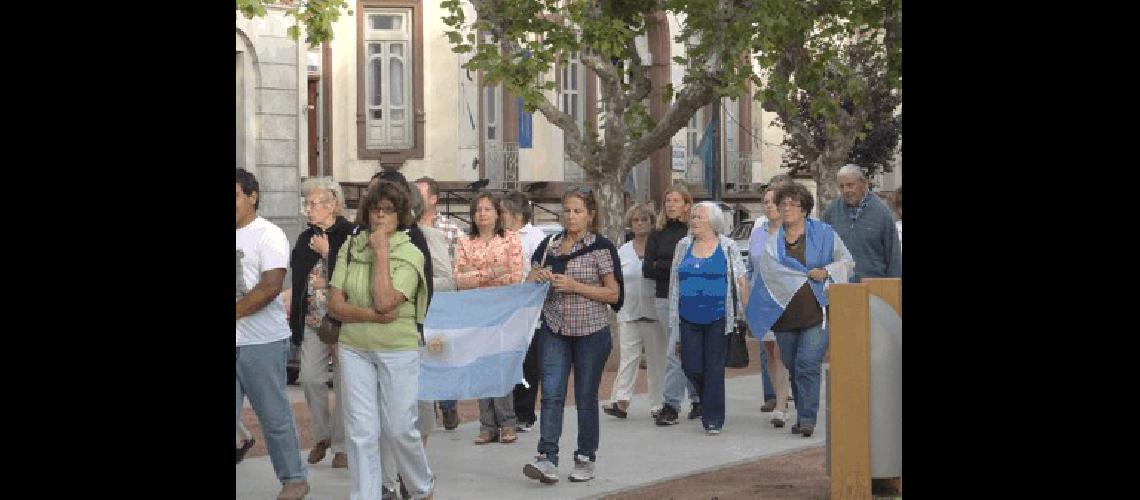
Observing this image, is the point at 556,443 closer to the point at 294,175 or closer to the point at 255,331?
the point at 255,331

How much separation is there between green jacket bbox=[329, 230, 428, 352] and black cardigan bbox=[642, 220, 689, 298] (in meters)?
5.00

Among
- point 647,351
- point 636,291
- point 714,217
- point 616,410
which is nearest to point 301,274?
point 714,217

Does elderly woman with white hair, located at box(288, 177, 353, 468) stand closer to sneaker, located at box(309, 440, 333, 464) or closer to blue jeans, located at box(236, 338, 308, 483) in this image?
sneaker, located at box(309, 440, 333, 464)

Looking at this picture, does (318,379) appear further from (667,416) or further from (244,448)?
(667,416)

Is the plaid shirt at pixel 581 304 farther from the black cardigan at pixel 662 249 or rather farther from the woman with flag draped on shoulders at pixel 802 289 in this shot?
the black cardigan at pixel 662 249

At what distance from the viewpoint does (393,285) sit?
8930 mm

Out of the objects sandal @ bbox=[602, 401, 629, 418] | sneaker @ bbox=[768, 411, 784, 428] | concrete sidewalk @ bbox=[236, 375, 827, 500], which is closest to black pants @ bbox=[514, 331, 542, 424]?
concrete sidewalk @ bbox=[236, 375, 827, 500]

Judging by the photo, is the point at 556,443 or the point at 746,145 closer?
the point at 556,443

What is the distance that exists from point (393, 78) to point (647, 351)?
805 inches

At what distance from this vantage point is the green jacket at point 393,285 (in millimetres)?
8953

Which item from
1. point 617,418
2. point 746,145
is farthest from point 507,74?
point 746,145

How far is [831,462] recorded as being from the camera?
378 inches
